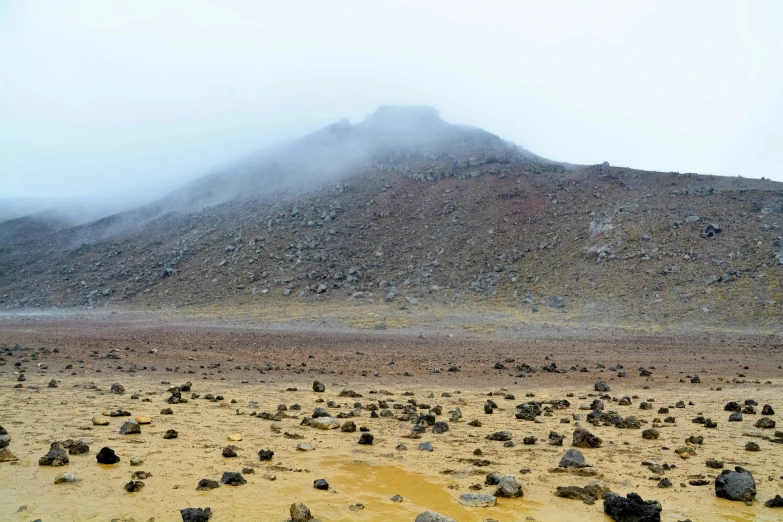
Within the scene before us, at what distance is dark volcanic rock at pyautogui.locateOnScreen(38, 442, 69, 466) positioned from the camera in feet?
21.6

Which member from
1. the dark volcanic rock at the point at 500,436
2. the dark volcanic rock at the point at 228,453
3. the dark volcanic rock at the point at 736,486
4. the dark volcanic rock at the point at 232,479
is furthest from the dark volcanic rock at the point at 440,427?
the dark volcanic rock at the point at 736,486

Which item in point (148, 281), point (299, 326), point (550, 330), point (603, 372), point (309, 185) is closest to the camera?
point (603, 372)

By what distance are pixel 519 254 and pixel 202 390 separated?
100 ft

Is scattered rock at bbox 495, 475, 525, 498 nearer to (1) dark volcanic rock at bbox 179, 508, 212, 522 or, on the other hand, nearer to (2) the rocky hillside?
(1) dark volcanic rock at bbox 179, 508, 212, 522

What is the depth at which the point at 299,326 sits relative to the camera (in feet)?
96.6

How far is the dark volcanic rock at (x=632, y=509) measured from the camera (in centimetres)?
512

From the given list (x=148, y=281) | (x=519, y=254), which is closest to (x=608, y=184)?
(x=519, y=254)

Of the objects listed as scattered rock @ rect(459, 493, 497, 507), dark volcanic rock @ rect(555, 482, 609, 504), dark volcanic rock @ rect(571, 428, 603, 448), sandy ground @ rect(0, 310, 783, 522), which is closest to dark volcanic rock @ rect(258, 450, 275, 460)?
sandy ground @ rect(0, 310, 783, 522)

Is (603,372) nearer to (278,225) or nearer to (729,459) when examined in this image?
(729,459)

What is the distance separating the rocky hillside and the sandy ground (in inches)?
508

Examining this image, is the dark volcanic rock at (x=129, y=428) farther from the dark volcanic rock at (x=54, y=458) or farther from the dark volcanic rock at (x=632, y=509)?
the dark volcanic rock at (x=632, y=509)

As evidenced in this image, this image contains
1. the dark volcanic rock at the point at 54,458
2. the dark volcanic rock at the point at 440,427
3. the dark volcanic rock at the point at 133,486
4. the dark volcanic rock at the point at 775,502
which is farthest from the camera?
the dark volcanic rock at the point at 440,427

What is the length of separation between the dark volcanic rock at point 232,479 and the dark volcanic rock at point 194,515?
0.92 meters

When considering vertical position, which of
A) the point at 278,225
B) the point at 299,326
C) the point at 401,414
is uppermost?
the point at 278,225
